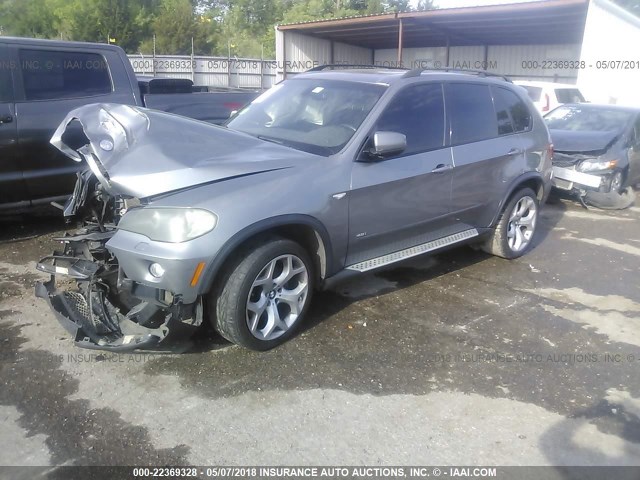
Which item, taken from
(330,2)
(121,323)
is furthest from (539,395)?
(330,2)

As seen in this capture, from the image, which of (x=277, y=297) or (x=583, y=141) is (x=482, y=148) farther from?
(x=583, y=141)

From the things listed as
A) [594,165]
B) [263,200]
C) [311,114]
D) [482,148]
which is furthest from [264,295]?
[594,165]

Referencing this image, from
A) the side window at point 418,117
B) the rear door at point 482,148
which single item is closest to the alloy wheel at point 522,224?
the rear door at point 482,148

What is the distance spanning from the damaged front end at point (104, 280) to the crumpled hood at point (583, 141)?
7.12 metres

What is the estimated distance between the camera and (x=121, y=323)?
11.6 feet

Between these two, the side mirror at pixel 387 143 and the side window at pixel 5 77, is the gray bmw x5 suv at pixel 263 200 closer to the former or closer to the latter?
the side mirror at pixel 387 143

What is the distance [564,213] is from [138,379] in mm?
6891

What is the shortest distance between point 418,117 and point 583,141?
216 inches

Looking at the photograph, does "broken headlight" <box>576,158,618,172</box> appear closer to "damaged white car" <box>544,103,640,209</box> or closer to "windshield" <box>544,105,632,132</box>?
"damaged white car" <box>544,103,640,209</box>

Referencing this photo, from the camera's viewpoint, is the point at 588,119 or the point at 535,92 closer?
the point at 588,119

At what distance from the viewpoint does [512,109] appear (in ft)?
18.7

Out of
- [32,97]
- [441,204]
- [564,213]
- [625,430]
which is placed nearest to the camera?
[625,430]

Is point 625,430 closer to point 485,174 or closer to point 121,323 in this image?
point 485,174

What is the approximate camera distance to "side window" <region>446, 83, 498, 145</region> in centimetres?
496
